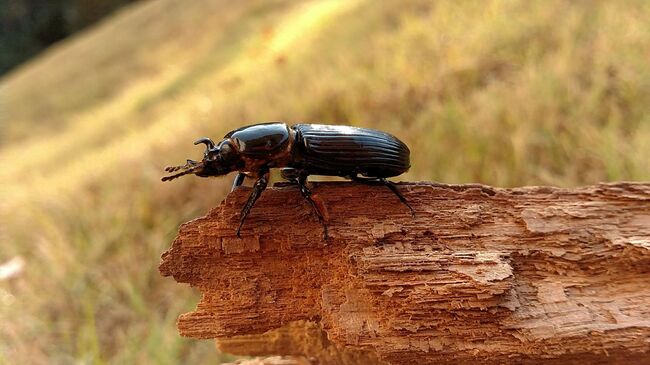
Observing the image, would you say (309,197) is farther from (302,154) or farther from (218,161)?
(218,161)

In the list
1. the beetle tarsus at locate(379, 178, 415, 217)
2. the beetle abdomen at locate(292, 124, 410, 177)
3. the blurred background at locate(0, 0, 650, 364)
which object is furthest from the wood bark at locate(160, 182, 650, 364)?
the blurred background at locate(0, 0, 650, 364)

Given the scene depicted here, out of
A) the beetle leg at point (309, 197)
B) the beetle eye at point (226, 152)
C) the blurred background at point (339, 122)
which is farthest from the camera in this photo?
the blurred background at point (339, 122)

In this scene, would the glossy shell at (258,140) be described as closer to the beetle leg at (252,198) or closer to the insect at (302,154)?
the insect at (302,154)

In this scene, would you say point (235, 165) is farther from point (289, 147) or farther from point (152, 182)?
point (152, 182)

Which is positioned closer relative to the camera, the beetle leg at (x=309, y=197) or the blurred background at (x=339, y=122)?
the beetle leg at (x=309, y=197)

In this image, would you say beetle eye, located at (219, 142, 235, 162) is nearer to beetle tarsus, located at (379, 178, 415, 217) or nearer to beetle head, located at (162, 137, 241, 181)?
beetle head, located at (162, 137, 241, 181)

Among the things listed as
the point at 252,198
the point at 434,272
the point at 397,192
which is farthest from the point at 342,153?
the point at 434,272

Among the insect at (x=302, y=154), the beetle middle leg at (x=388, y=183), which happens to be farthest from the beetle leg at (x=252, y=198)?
the beetle middle leg at (x=388, y=183)
